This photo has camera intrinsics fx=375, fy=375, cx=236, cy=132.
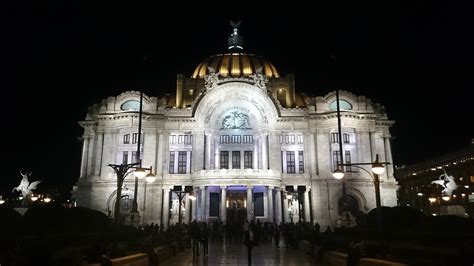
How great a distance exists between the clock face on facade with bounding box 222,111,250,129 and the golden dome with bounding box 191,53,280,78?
13416 mm

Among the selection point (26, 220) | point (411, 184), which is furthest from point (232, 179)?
point (411, 184)

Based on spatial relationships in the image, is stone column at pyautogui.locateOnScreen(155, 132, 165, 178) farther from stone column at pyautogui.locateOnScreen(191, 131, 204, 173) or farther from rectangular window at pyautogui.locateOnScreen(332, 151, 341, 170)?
rectangular window at pyautogui.locateOnScreen(332, 151, 341, 170)

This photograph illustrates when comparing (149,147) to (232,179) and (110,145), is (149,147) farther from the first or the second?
(232,179)

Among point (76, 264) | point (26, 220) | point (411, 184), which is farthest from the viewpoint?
point (411, 184)

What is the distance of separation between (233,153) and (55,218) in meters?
35.9

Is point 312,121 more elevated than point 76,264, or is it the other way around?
point 312,121

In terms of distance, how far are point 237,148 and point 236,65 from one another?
66.7 ft

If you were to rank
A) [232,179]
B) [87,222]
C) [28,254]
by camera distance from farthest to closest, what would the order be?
[232,179], [87,222], [28,254]

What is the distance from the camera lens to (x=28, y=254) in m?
10.0

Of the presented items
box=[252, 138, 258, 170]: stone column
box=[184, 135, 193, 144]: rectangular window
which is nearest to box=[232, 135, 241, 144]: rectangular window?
box=[252, 138, 258, 170]: stone column

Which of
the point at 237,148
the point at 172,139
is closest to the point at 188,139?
the point at 172,139

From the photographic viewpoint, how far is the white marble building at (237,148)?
53.4m

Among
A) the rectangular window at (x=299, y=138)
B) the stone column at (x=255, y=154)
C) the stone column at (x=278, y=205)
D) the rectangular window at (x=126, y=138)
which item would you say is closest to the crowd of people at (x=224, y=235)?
the stone column at (x=278, y=205)

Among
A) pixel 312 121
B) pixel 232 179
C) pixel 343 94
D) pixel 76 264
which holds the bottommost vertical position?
pixel 76 264
